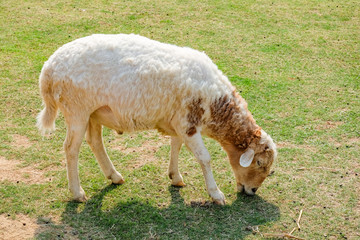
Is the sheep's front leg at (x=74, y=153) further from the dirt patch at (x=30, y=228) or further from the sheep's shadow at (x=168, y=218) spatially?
the dirt patch at (x=30, y=228)

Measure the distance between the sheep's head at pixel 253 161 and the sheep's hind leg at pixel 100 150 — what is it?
158cm

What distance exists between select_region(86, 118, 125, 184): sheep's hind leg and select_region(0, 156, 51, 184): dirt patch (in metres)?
0.85

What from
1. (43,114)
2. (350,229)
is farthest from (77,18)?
(350,229)

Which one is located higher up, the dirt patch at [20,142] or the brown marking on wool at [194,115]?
the brown marking on wool at [194,115]

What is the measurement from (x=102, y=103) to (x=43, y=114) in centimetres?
87

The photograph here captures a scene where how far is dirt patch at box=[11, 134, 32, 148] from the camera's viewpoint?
754cm

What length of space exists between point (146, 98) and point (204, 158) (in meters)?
1.07

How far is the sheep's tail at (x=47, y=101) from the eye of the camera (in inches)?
232

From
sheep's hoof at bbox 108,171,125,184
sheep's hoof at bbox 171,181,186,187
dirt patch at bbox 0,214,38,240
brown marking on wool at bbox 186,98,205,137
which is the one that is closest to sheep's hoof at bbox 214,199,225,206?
sheep's hoof at bbox 171,181,186,187

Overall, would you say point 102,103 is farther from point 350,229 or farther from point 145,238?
point 350,229

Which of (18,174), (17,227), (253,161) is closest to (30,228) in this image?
(17,227)

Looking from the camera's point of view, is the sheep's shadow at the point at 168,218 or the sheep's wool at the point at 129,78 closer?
the sheep's shadow at the point at 168,218

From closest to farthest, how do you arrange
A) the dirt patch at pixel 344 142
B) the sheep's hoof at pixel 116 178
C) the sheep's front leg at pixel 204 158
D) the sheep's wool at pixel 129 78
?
the sheep's wool at pixel 129 78 → the sheep's front leg at pixel 204 158 → the sheep's hoof at pixel 116 178 → the dirt patch at pixel 344 142

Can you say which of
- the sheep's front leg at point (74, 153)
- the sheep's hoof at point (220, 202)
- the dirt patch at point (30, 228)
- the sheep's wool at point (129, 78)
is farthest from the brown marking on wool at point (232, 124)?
the dirt patch at point (30, 228)
